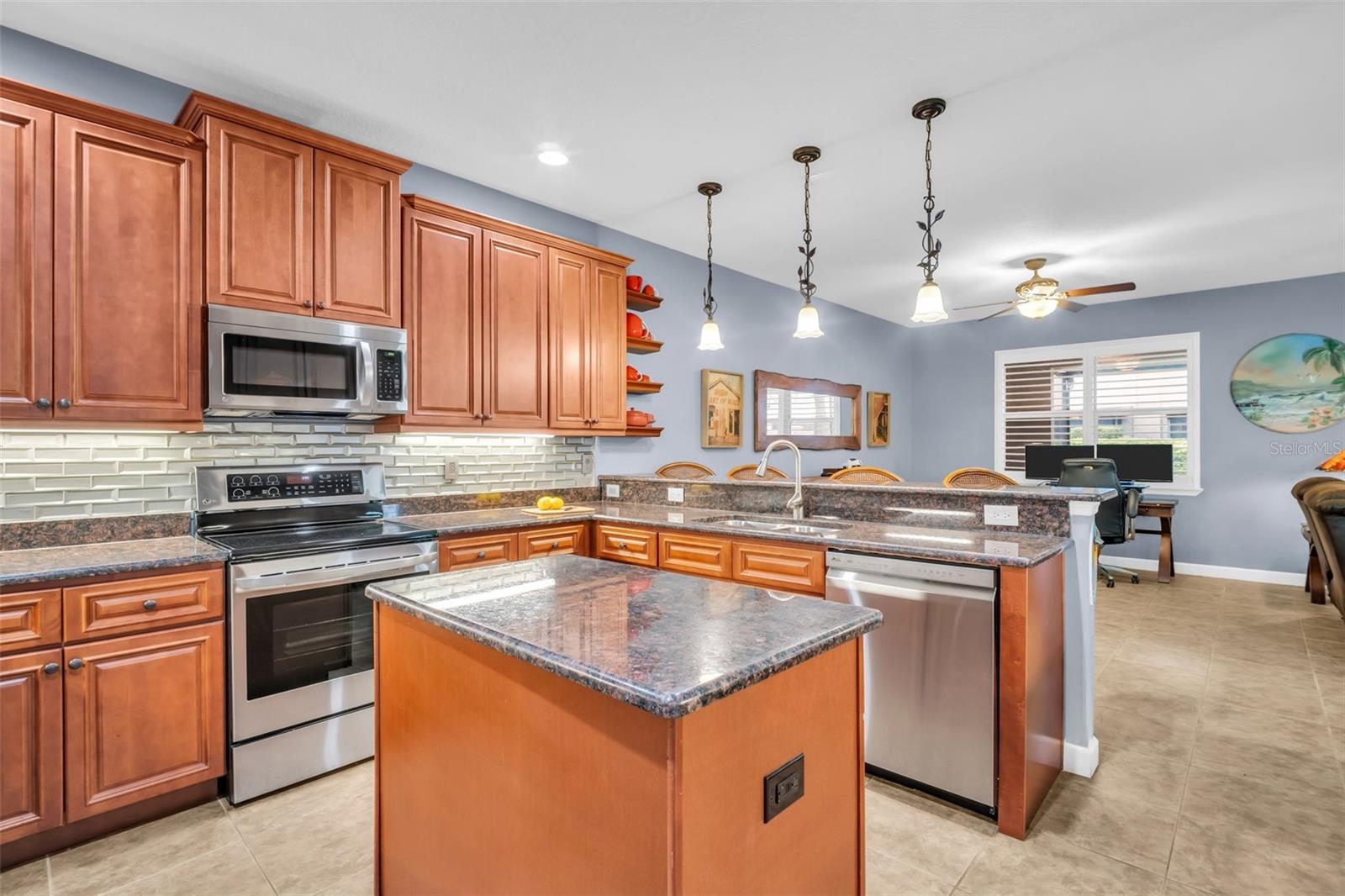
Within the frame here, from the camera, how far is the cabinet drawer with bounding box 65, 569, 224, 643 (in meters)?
1.95

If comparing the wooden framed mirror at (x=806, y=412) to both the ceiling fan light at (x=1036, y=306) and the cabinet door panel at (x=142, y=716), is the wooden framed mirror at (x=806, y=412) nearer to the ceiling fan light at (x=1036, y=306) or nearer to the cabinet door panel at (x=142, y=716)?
the ceiling fan light at (x=1036, y=306)

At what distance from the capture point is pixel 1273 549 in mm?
5613

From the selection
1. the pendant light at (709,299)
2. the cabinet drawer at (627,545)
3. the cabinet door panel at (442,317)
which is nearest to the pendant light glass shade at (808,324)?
the pendant light at (709,299)

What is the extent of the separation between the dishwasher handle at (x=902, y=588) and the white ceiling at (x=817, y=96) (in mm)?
1935

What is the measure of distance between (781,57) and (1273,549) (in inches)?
249

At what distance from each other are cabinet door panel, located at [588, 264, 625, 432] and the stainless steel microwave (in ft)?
3.88

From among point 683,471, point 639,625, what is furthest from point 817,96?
point 683,471

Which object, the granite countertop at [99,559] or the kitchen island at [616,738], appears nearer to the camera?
the kitchen island at [616,738]

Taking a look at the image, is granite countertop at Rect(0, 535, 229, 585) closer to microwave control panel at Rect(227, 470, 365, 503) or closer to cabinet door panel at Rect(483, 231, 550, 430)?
microwave control panel at Rect(227, 470, 365, 503)

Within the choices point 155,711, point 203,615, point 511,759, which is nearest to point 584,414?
point 203,615

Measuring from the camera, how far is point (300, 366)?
260 centimetres

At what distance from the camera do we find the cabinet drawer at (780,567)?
244 centimetres

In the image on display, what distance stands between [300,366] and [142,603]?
3.34ft

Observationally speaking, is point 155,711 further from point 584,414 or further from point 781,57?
point 781,57
